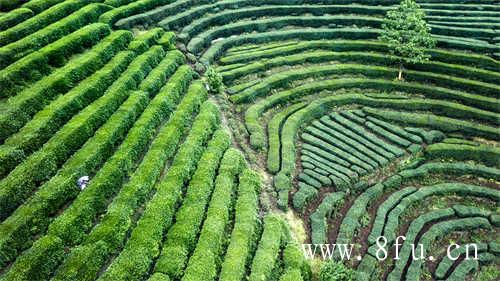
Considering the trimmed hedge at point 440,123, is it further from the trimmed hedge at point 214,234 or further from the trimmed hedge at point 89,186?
the trimmed hedge at point 89,186

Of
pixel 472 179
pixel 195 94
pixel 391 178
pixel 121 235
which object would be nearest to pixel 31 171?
pixel 121 235

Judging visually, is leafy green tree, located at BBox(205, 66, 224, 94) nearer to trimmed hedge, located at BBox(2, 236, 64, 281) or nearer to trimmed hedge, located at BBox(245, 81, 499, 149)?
trimmed hedge, located at BBox(245, 81, 499, 149)

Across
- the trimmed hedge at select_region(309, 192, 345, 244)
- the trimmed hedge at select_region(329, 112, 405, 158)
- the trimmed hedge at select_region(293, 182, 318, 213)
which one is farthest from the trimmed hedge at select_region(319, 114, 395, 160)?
the trimmed hedge at select_region(293, 182, 318, 213)

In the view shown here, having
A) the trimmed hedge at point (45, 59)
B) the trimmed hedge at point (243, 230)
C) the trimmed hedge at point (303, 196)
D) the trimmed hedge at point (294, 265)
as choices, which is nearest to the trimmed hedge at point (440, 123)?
the trimmed hedge at point (303, 196)

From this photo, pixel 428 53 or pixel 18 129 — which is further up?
pixel 428 53

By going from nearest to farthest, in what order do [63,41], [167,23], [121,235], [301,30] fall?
[121,235]
[63,41]
[167,23]
[301,30]

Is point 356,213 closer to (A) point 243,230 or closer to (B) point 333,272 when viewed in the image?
(B) point 333,272

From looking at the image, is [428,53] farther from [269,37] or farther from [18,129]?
[18,129]
